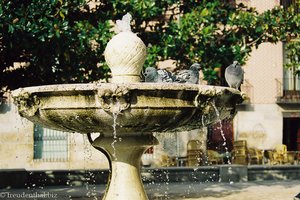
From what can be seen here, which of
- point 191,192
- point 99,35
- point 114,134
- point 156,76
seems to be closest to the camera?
point 114,134

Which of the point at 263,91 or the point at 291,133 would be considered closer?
the point at 263,91

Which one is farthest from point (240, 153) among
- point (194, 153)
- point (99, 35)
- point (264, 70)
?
point (99, 35)

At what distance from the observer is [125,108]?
18.7ft

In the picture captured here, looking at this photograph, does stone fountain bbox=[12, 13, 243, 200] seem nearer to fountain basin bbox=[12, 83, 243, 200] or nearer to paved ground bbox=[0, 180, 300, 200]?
fountain basin bbox=[12, 83, 243, 200]

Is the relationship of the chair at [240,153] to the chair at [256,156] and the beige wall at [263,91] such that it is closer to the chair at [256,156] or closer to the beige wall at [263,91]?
the chair at [256,156]

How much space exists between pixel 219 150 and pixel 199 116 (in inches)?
767

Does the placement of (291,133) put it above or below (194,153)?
above

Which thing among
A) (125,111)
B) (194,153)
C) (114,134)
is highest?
(125,111)

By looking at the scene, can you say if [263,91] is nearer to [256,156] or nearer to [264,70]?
[264,70]

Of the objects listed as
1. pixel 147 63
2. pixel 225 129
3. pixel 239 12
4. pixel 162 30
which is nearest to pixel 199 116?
pixel 147 63

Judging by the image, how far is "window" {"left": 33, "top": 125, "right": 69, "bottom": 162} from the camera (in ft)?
78.5

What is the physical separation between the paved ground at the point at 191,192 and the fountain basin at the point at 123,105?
5.59m

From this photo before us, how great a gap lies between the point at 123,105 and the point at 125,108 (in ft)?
0.11

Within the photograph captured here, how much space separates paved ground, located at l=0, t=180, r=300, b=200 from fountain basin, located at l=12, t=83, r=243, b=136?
220 inches
